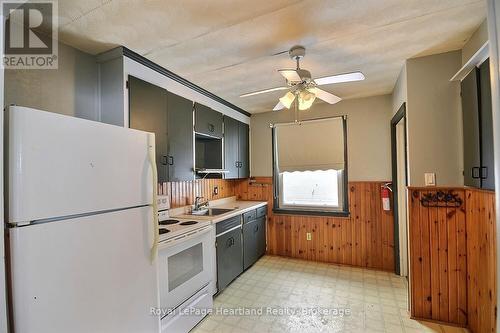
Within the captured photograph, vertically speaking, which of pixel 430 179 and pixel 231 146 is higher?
pixel 231 146

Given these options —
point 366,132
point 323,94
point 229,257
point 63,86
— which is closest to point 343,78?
point 323,94

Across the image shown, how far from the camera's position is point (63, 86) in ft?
6.11

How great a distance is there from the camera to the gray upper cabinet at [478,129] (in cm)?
158

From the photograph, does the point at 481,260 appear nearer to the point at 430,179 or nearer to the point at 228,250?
the point at 430,179

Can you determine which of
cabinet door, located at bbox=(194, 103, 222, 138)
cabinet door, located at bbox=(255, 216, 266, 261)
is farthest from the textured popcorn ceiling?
cabinet door, located at bbox=(255, 216, 266, 261)

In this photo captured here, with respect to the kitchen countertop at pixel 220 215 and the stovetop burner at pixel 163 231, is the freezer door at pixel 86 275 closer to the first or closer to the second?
the stovetop burner at pixel 163 231

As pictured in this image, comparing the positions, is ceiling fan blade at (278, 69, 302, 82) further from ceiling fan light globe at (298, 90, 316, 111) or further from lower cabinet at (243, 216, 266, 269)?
lower cabinet at (243, 216, 266, 269)

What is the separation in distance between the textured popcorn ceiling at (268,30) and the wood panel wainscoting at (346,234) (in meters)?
1.87

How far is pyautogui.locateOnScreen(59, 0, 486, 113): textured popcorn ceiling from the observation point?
4.97 ft

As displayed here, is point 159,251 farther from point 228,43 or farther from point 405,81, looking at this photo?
point 405,81

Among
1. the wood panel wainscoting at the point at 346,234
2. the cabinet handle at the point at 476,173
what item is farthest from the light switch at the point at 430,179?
the wood panel wainscoting at the point at 346,234

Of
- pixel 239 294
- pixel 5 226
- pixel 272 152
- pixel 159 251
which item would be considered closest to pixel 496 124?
pixel 5 226

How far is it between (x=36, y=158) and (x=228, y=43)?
152cm

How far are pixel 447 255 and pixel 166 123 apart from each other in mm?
2893
